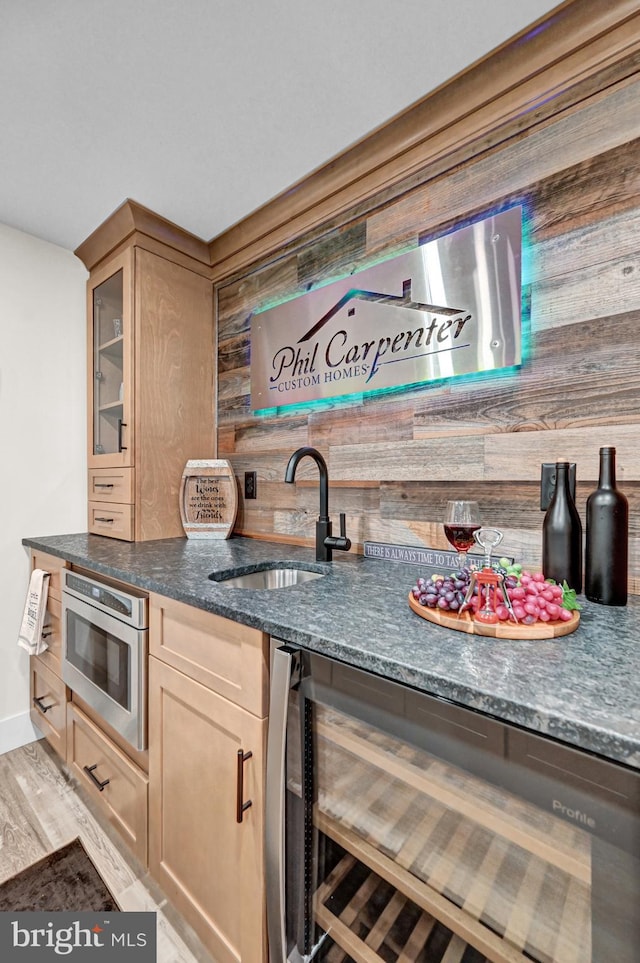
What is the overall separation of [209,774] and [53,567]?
3.94ft

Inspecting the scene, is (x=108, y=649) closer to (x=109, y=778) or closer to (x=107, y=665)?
(x=107, y=665)

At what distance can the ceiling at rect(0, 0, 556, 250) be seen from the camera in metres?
1.10

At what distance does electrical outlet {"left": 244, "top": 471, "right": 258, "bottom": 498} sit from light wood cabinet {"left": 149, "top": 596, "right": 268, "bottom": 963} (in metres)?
0.90

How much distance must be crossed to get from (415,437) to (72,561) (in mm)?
1335

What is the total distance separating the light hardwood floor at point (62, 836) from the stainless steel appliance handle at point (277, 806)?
16.9 inches

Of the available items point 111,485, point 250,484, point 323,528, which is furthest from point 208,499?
point 323,528

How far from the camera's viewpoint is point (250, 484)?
207cm

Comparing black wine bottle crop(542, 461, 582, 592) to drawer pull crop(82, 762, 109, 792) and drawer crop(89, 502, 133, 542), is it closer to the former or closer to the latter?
drawer pull crop(82, 762, 109, 792)

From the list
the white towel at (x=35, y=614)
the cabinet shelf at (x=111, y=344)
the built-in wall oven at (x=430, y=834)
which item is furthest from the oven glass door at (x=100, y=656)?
the cabinet shelf at (x=111, y=344)

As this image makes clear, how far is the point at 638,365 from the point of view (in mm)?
1062

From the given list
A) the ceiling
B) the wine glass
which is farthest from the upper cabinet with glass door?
the wine glass

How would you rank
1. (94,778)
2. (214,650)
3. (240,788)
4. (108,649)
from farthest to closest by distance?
(94,778) < (108,649) < (214,650) < (240,788)

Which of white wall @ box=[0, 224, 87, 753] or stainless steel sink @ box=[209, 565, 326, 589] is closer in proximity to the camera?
stainless steel sink @ box=[209, 565, 326, 589]

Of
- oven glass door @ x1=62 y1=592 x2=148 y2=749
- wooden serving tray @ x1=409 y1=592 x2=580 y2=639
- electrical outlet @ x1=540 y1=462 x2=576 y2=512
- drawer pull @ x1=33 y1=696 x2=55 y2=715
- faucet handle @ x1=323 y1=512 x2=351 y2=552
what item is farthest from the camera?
drawer pull @ x1=33 y1=696 x2=55 y2=715
